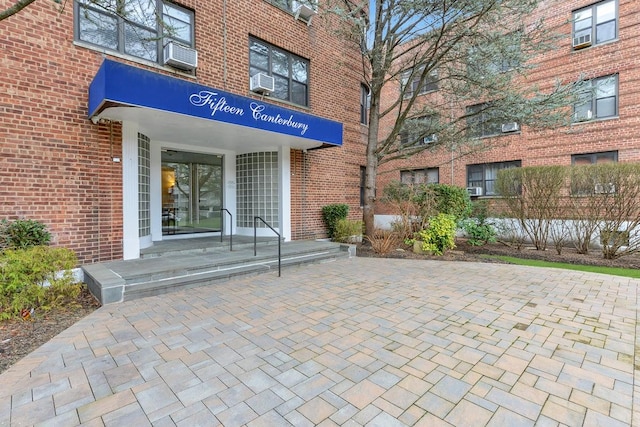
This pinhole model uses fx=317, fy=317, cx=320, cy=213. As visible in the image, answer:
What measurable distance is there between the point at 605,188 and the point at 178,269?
9.93 meters

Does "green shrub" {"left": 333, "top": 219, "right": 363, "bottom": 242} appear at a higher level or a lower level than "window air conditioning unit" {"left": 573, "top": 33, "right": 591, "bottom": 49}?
lower

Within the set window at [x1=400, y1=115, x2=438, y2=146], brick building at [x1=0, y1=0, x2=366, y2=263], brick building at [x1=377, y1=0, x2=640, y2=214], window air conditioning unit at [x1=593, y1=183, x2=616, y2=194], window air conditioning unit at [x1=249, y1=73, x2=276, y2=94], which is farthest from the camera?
brick building at [x1=377, y1=0, x2=640, y2=214]

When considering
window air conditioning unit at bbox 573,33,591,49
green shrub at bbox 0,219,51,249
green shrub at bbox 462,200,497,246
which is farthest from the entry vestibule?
window air conditioning unit at bbox 573,33,591,49

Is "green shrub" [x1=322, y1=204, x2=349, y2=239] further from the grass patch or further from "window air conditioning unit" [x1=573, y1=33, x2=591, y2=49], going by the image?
"window air conditioning unit" [x1=573, y1=33, x2=591, y2=49]

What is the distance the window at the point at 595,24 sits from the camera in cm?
1147

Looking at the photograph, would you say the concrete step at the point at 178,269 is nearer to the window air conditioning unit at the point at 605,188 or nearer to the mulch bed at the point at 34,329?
the mulch bed at the point at 34,329

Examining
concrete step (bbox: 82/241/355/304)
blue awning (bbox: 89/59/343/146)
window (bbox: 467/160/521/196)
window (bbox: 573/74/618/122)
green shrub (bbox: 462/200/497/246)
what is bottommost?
concrete step (bbox: 82/241/355/304)

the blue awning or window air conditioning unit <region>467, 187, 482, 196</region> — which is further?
window air conditioning unit <region>467, 187, 482, 196</region>

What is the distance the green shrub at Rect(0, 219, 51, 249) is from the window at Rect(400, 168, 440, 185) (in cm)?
1424

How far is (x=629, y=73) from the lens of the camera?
36.5ft

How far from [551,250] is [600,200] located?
210 cm

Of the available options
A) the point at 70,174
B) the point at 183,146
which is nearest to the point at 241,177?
the point at 183,146

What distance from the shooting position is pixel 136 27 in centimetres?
650

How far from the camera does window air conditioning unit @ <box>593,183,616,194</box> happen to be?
7.78 metres
